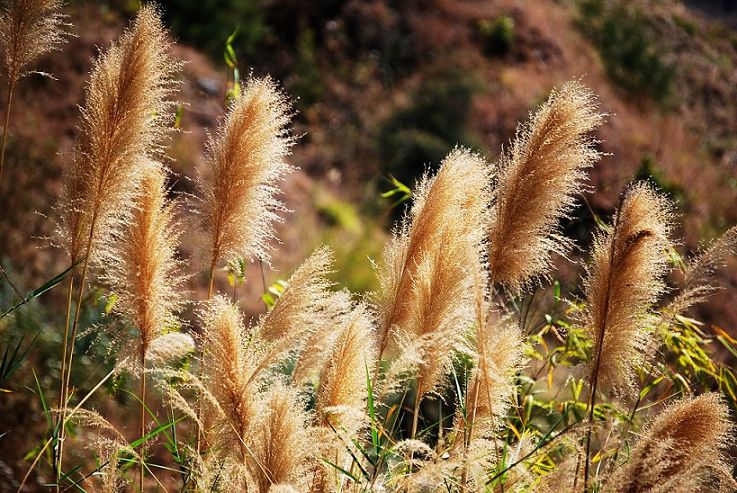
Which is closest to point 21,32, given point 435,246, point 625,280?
point 435,246

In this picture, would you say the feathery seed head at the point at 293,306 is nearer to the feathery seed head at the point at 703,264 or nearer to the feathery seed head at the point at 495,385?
the feathery seed head at the point at 495,385

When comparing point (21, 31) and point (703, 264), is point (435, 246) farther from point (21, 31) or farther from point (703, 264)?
point (21, 31)

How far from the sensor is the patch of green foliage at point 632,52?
1730 centimetres

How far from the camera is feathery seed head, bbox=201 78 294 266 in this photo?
2.06 meters

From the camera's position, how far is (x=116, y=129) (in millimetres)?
1968

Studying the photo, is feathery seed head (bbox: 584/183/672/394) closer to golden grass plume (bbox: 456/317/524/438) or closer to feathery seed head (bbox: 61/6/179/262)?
golden grass plume (bbox: 456/317/524/438)

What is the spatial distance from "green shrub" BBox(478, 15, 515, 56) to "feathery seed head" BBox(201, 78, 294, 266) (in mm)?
16636

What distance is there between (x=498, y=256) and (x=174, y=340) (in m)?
1.01

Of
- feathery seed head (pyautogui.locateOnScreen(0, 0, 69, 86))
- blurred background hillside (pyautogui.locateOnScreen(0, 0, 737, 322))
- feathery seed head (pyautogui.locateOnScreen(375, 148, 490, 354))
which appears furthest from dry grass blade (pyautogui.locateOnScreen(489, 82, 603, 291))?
blurred background hillside (pyautogui.locateOnScreen(0, 0, 737, 322))

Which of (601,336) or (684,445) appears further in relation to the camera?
(601,336)

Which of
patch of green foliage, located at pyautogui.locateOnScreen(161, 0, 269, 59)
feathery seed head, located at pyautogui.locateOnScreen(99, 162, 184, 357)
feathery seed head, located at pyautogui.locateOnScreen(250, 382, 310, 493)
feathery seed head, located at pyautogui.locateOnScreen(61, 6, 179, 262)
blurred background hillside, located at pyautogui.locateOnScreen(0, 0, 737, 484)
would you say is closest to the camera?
feathery seed head, located at pyautogui.locateOnScreen(250, 382, 310, 493)

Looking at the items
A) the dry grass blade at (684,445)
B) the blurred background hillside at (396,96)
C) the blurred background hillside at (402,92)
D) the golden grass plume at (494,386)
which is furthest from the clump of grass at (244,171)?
the blurred background hillside at (402,92)

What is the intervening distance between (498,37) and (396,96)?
379cm

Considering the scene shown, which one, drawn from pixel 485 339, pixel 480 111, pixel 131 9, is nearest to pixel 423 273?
pixel 485 339
